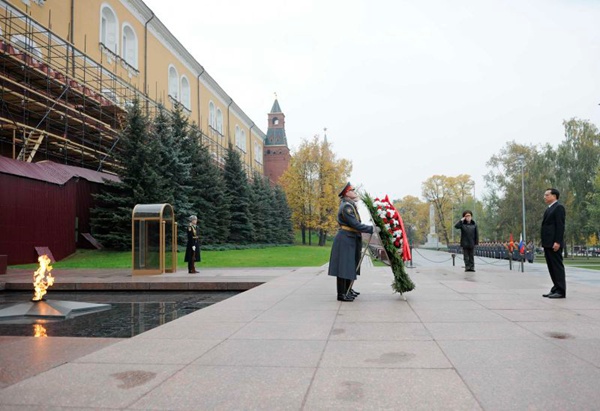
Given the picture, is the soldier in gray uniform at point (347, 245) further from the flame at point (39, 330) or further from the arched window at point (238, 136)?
the arched window at point (238, 136)

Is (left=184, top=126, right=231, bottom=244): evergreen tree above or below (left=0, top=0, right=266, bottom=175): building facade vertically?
below

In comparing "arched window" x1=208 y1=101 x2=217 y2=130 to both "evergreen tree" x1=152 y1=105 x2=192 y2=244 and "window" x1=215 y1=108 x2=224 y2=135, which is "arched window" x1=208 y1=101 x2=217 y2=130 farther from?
"evergreen tree" x1=152 y1=105 x2=192 y2=244

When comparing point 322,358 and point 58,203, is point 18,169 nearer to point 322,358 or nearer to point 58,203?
point 58,203

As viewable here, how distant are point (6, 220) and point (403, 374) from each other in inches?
775

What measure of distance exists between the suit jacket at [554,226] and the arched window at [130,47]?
33.7 meters

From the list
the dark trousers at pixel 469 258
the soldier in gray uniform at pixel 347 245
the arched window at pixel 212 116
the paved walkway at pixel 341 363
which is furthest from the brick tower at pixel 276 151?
the paved walkway at pixel 341 363

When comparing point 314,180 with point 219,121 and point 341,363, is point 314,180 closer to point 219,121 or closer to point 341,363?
point 219,121

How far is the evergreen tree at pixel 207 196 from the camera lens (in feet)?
106

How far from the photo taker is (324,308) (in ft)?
24.8

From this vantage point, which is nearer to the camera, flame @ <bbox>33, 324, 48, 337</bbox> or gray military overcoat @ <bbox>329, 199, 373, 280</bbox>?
flame @ <bbox>33, 324, 48, 337</bbox>

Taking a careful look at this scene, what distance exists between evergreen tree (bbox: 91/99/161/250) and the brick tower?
5848 cm

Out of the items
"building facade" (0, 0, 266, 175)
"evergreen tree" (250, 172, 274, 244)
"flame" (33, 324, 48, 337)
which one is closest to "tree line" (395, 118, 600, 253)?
"evergreen tree" (250, 172, 274, 244)

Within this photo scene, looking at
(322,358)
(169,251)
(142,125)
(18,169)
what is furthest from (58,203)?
(322,358)

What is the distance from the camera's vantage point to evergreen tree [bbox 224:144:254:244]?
39781mm
